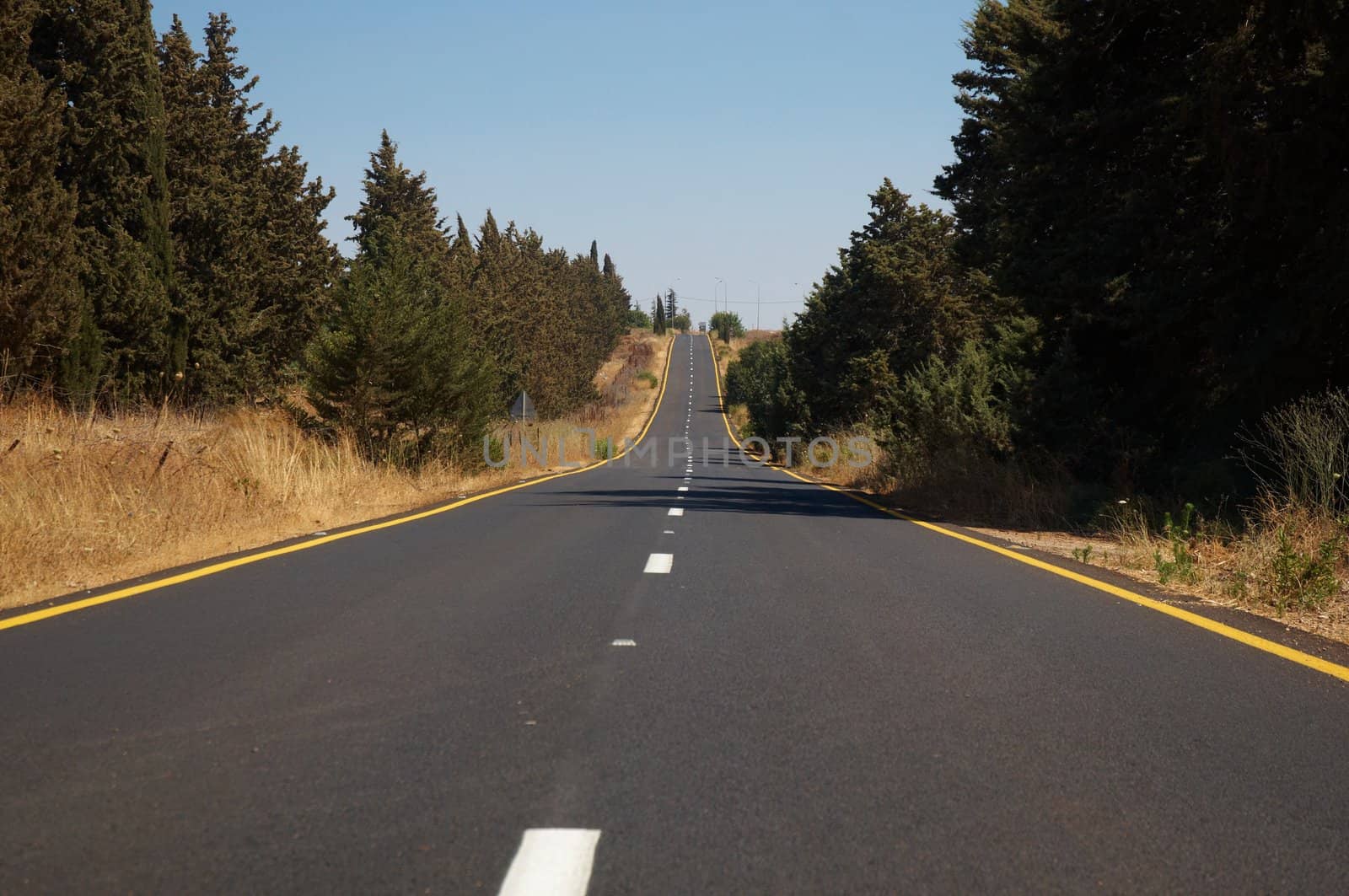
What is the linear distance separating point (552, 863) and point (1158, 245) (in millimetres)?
14915

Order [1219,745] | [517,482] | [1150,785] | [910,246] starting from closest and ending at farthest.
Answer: [1150,785] < [1219,745] < [517,482] < [910,246]

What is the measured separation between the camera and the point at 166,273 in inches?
1237

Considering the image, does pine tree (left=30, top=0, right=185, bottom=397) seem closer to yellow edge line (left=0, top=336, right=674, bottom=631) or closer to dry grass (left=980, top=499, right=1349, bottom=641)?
yellow edge line (left=0, top=336, right=674, bottom=631)

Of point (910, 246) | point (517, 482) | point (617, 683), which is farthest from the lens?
point (910, 246)

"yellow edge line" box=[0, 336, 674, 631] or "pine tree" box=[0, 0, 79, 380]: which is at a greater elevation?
"pine tree" box=[0, 0, 79, 380]

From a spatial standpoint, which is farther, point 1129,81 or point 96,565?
point 1129,81

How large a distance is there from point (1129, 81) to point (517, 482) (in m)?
17.5

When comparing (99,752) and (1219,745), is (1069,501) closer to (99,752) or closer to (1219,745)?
(1219,745)

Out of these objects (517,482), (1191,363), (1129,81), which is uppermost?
(1129,81)

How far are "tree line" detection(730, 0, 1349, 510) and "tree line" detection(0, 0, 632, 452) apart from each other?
10788 mm

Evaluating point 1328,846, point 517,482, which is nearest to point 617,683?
point 1328,846

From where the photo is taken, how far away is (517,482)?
31.4 metres

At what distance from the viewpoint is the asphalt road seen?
3.66 metres

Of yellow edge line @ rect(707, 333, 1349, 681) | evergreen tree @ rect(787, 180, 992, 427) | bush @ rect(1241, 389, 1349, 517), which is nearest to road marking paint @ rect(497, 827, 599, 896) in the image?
yellow edge line @ rect(707, 333, 1349, 681)
